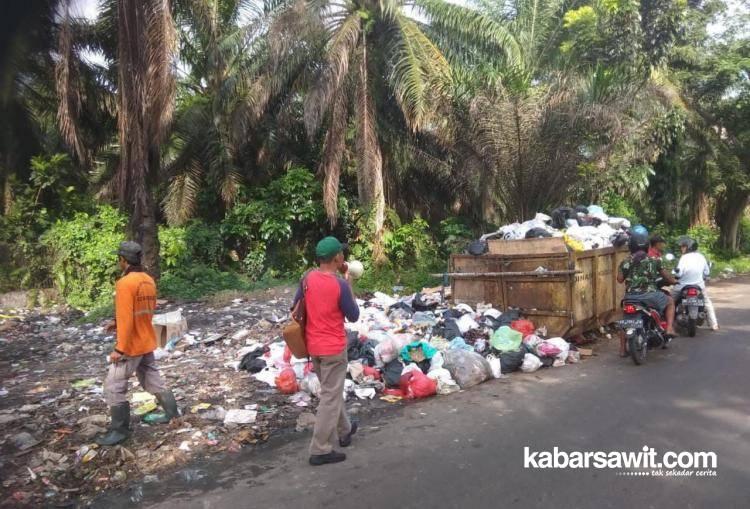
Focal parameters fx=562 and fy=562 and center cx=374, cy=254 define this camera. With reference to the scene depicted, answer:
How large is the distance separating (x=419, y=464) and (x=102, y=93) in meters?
14.3

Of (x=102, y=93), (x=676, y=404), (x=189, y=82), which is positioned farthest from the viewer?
(x=189, y=82)

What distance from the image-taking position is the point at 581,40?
1556 centimetres

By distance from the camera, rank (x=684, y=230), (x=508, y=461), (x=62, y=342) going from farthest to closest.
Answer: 1. (x=684, y=230)
2. (x=62, y=342)
3. (x=508, y=461)

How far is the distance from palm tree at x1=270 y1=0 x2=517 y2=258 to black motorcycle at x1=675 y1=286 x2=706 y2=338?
7355 millimetres

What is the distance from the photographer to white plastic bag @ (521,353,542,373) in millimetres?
6543

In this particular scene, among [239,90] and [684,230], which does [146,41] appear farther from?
[684,230]

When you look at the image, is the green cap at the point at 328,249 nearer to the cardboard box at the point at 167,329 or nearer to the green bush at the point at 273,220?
the cardboard box at the point at 167,329

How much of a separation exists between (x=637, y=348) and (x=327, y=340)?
416cm

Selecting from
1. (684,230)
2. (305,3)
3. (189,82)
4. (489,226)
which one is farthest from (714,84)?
(189,82)

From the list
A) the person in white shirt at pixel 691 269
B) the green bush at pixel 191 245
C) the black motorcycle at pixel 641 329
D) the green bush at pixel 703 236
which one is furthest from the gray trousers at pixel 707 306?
the green bush at pixel 703 236

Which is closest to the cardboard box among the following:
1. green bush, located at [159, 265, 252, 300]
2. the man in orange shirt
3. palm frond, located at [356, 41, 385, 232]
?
the man in orange shirt

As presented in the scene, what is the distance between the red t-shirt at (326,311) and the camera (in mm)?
4125

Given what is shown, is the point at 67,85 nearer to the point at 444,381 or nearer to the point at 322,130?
the point at 322,130

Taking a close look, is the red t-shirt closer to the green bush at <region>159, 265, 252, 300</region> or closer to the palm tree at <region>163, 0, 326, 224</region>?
the green bush at <region>159, 265, 252, 300</region>
